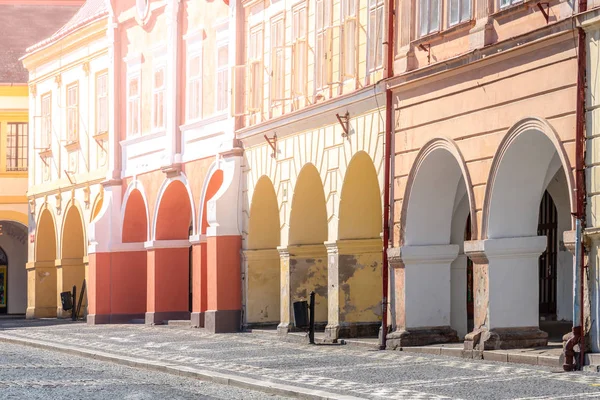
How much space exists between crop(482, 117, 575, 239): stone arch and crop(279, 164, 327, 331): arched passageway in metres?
7.92

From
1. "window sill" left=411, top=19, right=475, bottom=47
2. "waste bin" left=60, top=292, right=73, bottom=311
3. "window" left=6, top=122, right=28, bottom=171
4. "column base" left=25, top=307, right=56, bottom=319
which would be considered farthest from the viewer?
"window" left=6, top=122, right=28, bottom=171

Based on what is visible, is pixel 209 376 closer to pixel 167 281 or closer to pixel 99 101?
pixel 167 281

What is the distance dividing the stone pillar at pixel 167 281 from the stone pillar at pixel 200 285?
8.41ft

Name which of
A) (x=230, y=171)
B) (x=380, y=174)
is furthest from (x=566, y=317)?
(x=230, y=171)

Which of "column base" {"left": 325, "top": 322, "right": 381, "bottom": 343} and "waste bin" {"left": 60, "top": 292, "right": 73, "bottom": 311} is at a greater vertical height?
"waste bin" {"left": 60, "top": 292, "right": 73, "bottom": 311}

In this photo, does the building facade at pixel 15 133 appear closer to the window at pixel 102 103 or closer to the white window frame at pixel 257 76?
the window at pixel 102 103

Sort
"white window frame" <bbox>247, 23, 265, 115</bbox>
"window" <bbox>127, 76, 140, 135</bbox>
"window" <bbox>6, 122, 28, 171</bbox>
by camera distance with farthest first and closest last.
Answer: "window" <bbox>6, 122, 28, 171</bbox>
"window" <bbox>127, 76, 140, 135</bbox>
"white window frame" <bbox>247, 23, 265, 115</bbox>

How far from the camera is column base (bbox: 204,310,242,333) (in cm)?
3029

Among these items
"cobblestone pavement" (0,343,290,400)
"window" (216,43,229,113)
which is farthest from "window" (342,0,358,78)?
"cobblestone pavement" (0,343,290,400)

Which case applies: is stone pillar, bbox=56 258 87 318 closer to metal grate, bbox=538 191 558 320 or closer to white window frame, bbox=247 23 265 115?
white window frame, bbox=247 23 265 115

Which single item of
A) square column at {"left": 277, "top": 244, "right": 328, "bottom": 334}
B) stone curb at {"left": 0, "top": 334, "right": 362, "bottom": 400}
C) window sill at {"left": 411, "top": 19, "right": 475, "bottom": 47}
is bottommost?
stone curb at {"left": 0, "top": 334, "right": 362, "bottom": 400}

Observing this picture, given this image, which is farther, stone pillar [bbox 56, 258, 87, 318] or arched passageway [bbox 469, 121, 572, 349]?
stone pillar [bbox 56, 258, 87, 318]

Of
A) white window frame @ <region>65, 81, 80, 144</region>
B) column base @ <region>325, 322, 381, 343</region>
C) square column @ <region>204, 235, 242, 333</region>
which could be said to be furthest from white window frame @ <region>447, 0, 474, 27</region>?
white window frame @ <region>65, 81, 80, 144</region>

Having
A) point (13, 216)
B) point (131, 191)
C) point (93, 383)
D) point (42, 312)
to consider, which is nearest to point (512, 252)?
point (93, 383)
